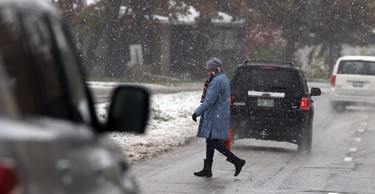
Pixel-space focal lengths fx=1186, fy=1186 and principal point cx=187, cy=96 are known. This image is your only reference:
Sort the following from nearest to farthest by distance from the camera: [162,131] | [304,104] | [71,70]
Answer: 1. [71,70]
2. [304,104]
3. [162,131]

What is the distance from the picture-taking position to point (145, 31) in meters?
58.2

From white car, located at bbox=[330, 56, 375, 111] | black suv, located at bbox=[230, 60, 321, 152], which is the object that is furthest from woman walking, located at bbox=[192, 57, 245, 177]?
white car, located at bbox=[330, 56, 375, 111]

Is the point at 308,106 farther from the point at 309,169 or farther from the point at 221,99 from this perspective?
the point at 221,99

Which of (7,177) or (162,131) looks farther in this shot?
(162,131)

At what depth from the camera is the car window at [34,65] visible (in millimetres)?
3721

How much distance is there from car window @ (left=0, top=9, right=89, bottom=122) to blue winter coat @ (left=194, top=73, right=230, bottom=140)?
11539mm

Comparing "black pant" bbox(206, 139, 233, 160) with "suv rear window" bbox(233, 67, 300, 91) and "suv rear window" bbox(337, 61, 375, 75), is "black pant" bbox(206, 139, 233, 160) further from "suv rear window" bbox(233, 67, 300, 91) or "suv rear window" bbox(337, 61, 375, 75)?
"suv rear window" bbox(337, 61, 375, 75)

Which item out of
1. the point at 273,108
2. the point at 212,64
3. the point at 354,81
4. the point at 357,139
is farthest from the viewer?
the point at 354,81

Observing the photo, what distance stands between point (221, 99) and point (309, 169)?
93.0 inches

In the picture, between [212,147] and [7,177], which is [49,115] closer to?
[7,177]

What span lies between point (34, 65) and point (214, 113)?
12.0 m

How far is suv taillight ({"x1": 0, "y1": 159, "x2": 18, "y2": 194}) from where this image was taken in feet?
10.7

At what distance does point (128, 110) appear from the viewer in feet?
15.0

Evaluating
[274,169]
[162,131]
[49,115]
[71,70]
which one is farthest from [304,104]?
[49,115]
